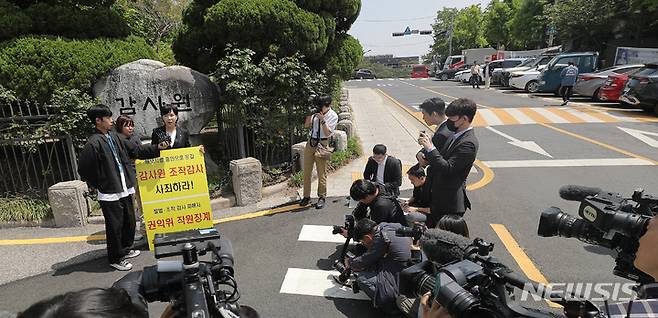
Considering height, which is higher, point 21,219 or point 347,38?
point 347,38

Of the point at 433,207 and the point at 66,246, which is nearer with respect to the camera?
the point at 433,207

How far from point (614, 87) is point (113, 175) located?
15.7 m

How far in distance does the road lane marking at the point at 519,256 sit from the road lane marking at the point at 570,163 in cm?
323

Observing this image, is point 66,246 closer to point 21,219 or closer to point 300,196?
point 21,219

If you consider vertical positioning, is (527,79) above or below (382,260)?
above

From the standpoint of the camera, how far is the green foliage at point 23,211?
5.56 meters

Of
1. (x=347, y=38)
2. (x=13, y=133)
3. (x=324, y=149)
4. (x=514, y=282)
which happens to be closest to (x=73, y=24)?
(x=13, y=133)

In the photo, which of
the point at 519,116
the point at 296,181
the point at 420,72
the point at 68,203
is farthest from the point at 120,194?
the point at 420,72

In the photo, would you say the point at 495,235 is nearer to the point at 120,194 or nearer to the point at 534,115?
A: the point at 120,194

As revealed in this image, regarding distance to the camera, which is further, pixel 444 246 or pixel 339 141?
pixel 339 141

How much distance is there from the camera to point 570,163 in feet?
25.7

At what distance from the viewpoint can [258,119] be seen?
707 cm

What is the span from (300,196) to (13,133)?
4.20m

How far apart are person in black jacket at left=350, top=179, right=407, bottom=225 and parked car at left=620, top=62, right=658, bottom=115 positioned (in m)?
12.2
